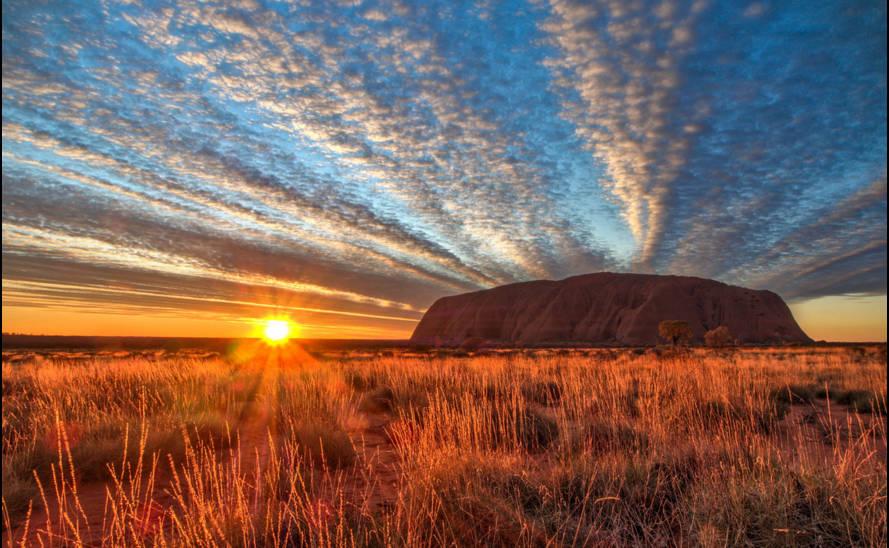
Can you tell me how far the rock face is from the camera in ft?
285

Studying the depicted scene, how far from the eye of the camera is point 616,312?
93.9m

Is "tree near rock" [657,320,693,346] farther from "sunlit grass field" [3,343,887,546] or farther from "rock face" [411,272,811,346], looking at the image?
"sunlit grass field" [3,343,887,546]

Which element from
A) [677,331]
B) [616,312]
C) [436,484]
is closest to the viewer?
[436,484]

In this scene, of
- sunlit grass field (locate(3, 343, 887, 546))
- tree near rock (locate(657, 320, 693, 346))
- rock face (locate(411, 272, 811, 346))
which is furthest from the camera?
rock face (locate(411, 272, 811, 346))

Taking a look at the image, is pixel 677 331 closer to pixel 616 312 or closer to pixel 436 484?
pixel 616 312

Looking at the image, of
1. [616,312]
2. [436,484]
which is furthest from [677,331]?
[436,484]

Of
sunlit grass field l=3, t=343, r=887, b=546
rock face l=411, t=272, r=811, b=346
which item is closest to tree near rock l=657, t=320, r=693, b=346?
rock face l=411, t=272, r=811, b=346

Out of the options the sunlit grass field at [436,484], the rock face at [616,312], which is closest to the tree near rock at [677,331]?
the rock face at [616,312]

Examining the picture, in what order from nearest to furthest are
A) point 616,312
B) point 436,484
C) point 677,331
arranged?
point 436,484
point 677,331
point 616,312

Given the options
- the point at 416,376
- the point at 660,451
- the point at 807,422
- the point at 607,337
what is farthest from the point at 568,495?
the point at 607,337

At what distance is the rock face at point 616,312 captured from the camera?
285 feet

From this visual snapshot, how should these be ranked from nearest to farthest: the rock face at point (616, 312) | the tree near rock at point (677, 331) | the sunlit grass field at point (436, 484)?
the sunlit grass field at point (436, 484) → the tree near rock at point (677, 331) → the rock face at point (616, 312)

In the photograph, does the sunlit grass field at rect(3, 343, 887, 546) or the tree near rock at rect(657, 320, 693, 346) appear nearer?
the sunlit grass field at rect(3, 343, 887, 546)

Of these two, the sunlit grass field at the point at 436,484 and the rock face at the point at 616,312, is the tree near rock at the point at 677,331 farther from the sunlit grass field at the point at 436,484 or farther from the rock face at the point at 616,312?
the sunlit grass field at the point at 436,484
